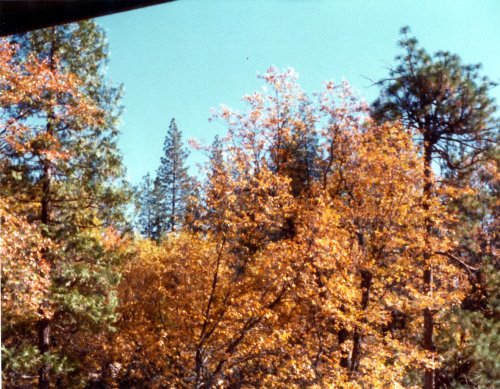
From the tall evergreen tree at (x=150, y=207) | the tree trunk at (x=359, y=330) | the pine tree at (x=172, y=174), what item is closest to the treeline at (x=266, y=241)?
the tree trunk at (x=359, y=330)

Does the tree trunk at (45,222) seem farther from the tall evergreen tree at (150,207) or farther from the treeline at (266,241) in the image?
the tall evergreen tree at (150,207)

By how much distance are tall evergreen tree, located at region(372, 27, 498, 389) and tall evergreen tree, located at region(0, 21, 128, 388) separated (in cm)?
547

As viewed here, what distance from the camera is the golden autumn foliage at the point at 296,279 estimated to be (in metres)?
6.05

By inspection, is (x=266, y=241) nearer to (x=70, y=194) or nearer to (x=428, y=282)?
(x=428, y=282)

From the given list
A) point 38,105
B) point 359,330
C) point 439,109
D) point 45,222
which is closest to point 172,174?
point 45,222

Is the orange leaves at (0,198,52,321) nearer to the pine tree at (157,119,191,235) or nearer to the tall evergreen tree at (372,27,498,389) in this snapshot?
the tall evergreen tree at (372,27,498,389)

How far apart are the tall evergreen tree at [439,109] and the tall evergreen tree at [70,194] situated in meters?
5.47

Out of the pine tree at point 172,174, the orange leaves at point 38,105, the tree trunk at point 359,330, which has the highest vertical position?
the pine tree at point 172,174

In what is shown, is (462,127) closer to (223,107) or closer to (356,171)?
(356,171)

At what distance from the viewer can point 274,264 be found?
599 cm

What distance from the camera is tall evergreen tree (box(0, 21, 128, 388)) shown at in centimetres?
829

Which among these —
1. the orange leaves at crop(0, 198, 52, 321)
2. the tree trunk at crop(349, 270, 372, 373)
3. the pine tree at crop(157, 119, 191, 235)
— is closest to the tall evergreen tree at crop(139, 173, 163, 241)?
the pine tree at crop(157, 119, 191, 235)

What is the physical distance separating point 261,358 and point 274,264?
4.26ft

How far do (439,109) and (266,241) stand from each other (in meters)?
4.29
